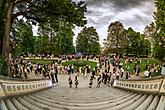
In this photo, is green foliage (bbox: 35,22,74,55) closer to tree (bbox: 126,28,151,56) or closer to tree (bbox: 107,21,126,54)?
tree (bbox: 107,21,126,54)

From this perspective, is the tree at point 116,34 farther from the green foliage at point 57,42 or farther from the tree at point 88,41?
the green foliage at point 57,42

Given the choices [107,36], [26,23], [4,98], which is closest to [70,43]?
[107,36]

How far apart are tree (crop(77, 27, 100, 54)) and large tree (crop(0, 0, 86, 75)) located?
82.2 meters

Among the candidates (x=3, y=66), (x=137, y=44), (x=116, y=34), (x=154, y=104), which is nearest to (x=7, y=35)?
(x=3, y=66)

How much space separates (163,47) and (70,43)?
48.4m

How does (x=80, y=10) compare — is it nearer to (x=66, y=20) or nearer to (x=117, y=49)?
(x=66, y=20)

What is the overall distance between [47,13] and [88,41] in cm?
8541

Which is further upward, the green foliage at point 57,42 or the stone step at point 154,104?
the green foliage at point 57,42

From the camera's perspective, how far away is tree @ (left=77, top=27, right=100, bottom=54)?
4262 inches

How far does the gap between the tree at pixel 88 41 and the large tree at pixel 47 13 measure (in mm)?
82194

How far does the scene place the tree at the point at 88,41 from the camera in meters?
108

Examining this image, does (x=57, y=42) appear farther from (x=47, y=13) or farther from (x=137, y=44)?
(x=47, y=13)

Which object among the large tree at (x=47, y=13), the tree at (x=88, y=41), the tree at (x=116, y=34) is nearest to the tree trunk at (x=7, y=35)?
the large tree at (x=47, y=13)

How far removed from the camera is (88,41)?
10950cm
